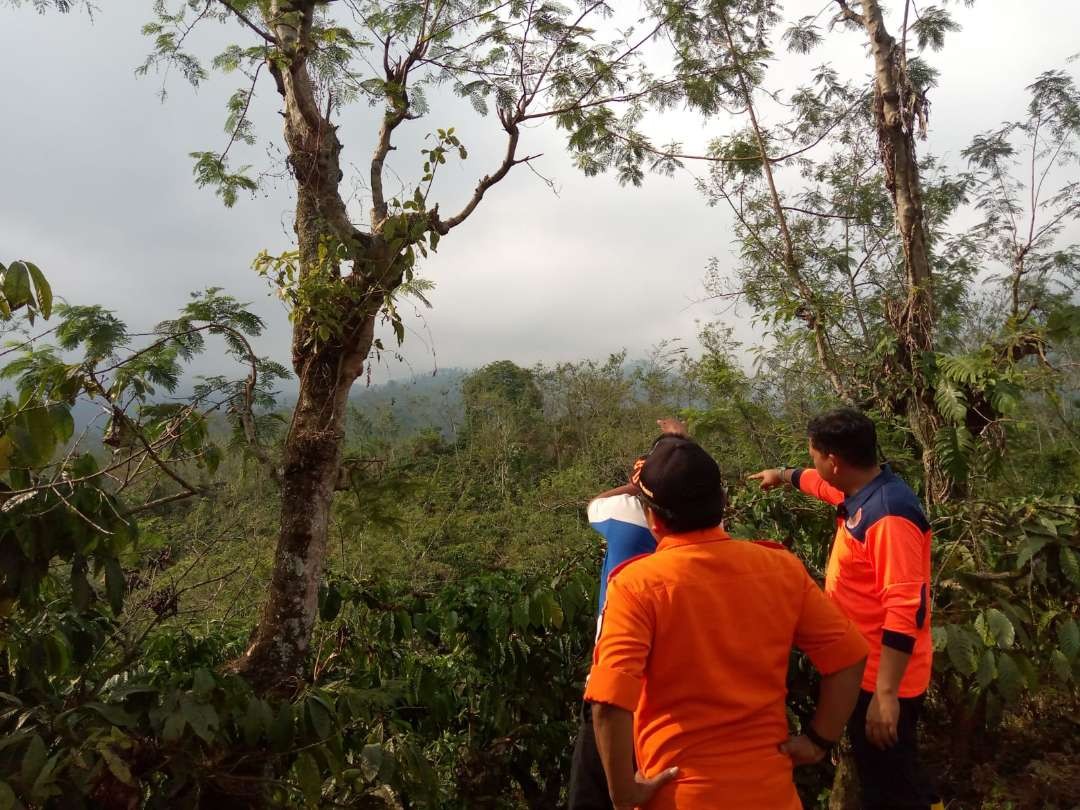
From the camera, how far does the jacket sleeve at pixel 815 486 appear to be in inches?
84.4

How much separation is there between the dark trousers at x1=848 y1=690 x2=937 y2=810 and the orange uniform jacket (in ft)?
2.31

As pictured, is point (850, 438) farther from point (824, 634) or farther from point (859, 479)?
point (824, 634)

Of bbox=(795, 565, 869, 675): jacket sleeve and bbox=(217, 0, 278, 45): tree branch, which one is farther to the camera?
bbox=(217, 0, 278, 45): tree branch

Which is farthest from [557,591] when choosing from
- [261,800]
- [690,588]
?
[690,588]

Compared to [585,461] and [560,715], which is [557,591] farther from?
[585,461]

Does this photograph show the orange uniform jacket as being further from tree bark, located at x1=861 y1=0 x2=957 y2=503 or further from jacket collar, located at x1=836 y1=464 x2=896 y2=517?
tree bark, located at x1=861 y1=0 x2=957 y2=503

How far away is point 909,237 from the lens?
15.1ft

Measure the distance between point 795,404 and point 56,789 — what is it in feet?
28.7

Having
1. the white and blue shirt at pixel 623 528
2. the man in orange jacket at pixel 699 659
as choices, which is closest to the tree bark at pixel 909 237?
the white and blue shirt at pixel 623 528

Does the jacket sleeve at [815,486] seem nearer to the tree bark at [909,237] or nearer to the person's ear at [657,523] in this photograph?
the person's ear at [657,523]

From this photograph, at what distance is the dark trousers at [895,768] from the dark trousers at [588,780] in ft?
2.36

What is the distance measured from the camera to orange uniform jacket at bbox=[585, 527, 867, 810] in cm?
117

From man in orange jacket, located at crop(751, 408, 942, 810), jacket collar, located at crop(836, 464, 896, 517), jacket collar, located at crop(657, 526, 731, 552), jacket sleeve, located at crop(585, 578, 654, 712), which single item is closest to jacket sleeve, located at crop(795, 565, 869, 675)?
jacket collar, located at crop(657, 526, 731, 552)

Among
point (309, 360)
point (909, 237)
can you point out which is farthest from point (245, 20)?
point (909, 237)
